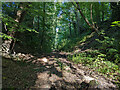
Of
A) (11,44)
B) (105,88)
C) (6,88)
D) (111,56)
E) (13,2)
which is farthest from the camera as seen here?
(11,44)

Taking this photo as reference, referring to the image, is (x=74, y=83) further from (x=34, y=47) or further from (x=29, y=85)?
(x=34, y=47)

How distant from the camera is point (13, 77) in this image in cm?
337

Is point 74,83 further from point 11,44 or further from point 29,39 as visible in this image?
point 29,39

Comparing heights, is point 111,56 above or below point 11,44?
below

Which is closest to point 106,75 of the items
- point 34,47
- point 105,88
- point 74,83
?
point 105,88

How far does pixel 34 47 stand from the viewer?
973cm

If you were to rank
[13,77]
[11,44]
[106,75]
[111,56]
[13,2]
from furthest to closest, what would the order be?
1. [11,44]
2. [111,56]
3. [13,2]
4. [106,75]
5. [13,77]

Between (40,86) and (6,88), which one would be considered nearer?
(6,88)

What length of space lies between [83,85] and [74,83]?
430 mm

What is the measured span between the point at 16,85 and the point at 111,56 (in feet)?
20.7

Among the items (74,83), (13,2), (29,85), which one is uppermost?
(13,2)

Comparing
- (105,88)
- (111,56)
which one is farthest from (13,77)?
(111,56)

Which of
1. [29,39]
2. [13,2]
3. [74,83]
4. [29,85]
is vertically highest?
[13,2]

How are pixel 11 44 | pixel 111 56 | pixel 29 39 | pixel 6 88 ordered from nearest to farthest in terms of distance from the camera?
pixel 6 88
pixel 111 56
pixel 11 44
pixel 29 39
